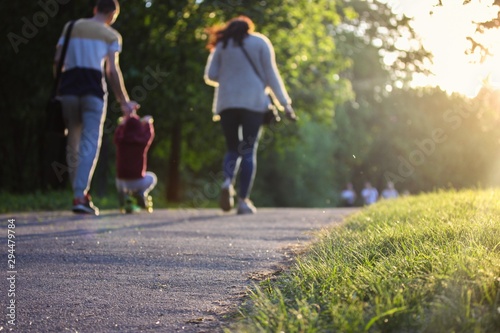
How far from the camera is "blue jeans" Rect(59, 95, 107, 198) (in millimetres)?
8953

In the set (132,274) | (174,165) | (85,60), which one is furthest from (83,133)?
(174,165)

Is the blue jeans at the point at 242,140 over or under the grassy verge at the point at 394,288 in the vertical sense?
under

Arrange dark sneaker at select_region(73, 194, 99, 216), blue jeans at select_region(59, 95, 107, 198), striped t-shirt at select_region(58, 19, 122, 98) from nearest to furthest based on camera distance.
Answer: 1. blue jeans at select_region(59, 95, 107, 198)
2. striped t-shirt at select_region(58, 19, 122, 98)
3. dark sneaker at select_region(73, 194, 99, 216)

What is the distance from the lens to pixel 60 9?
688 inches

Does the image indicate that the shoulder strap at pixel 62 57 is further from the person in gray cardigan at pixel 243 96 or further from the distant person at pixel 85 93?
the person in gray cardigan at pixel 243 96

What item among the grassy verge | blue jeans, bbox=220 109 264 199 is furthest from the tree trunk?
the grassy verge

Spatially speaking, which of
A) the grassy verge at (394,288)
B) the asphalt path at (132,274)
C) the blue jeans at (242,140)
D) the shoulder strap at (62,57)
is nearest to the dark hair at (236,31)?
the blue jeans at (242,140)

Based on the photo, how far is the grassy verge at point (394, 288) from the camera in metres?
2.81

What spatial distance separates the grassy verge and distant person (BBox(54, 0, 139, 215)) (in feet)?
15.7

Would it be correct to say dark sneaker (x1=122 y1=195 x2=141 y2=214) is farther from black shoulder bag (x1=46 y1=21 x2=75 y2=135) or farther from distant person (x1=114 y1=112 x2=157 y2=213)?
black shoulder bag (x1=46 y1=21 x2=75 y2=135)

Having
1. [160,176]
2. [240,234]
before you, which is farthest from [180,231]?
[160,176]

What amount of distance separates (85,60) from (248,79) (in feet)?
7.37

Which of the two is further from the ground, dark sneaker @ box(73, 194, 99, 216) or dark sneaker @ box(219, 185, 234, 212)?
dark sneaker @ box(73, 194, 99, 216)

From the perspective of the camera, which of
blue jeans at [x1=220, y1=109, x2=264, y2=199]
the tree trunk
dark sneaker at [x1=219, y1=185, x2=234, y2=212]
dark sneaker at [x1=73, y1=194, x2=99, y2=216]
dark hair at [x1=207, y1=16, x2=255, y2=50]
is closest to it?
dark sneaker at [x1=73, y1=194, x2=99, y2=216]
